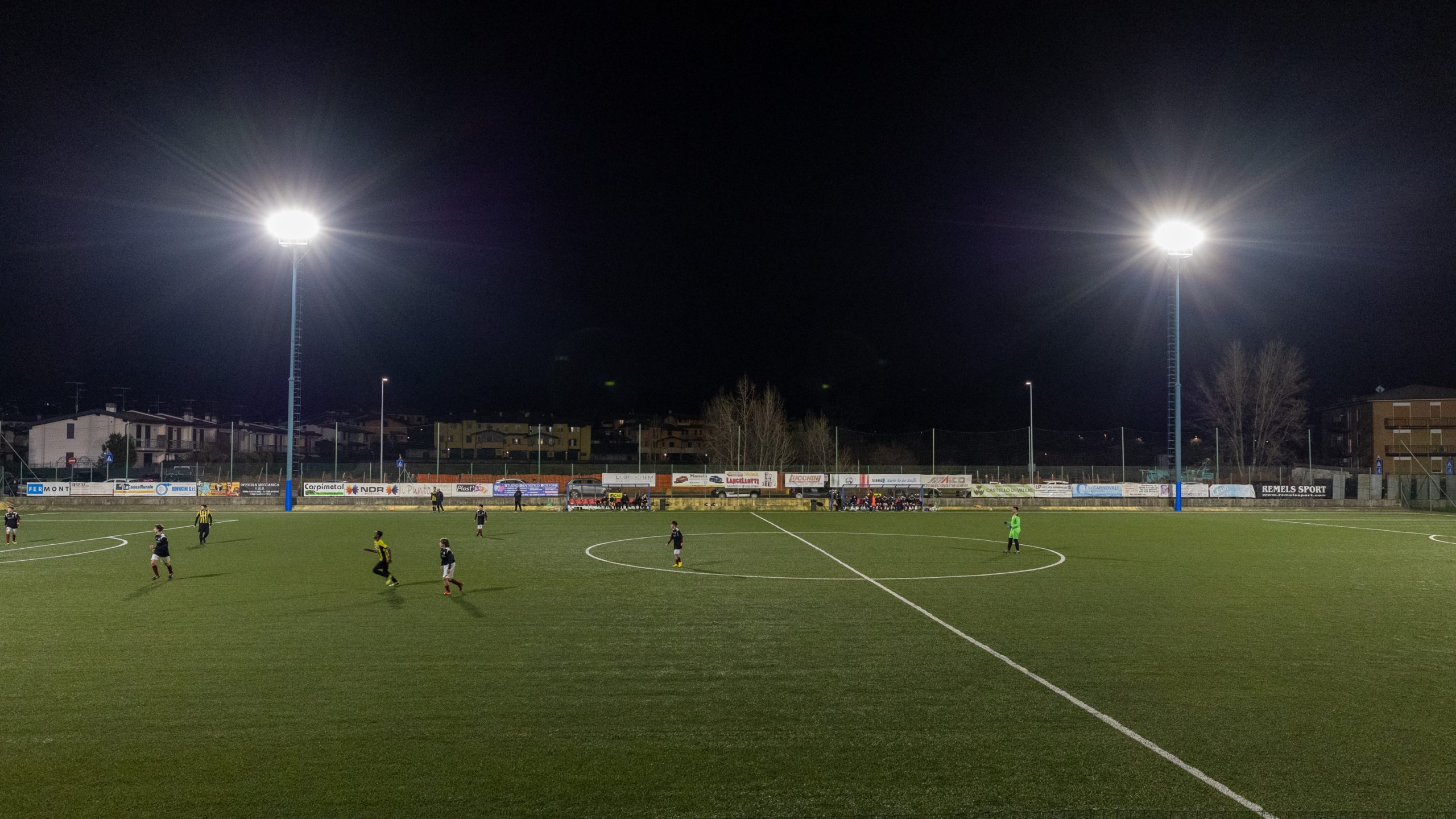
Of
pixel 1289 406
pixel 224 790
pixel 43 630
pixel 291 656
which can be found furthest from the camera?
pixel 1289 406

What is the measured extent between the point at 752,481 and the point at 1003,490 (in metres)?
17.2

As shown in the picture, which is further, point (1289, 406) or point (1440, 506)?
point (1289, 406)

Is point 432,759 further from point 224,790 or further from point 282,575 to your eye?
point 282,575

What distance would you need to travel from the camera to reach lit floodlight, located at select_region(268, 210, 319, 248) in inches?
1583

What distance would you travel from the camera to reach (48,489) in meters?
46.0

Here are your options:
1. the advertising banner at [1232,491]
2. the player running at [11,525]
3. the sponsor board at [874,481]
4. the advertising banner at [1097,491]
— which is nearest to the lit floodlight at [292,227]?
the player running at [11,525]

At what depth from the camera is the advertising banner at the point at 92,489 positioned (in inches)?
1823

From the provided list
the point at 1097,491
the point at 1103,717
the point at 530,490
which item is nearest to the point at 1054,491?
the point at 1097,491

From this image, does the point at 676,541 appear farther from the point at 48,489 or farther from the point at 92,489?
the point at 48,489

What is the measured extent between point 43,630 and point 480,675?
8.06 meters

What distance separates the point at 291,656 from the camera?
1048 centimetres

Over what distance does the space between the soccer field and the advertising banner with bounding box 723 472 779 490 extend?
34.7m

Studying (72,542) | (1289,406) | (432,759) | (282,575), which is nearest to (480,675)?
(432,759)

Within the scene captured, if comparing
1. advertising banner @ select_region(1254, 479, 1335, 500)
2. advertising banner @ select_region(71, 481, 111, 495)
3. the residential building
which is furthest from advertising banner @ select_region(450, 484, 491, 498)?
the residential building
